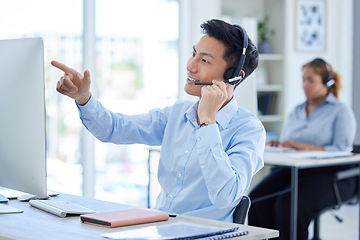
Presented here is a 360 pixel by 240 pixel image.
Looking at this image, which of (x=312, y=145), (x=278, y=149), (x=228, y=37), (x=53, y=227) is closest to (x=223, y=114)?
(x=228, y=37)

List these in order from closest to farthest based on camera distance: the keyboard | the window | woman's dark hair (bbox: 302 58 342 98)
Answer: the keyboard → woman's dark hair (bbox: 302 58 342 98) → the window

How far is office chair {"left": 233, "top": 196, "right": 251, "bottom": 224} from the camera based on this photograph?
1.82m

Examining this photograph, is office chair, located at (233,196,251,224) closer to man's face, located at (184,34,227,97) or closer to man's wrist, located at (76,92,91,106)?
man's face, located at (184,34,227,97)

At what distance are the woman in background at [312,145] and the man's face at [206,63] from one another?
5.26 ft

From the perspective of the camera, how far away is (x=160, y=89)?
4.97 m

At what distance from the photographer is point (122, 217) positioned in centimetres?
152

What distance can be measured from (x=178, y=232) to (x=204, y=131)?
0.43 m

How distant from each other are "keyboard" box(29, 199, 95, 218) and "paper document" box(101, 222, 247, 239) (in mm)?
273

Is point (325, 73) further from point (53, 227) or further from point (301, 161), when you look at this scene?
point (53, 227)

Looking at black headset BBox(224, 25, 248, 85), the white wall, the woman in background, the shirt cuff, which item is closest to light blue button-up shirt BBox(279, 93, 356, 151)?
the woman in background

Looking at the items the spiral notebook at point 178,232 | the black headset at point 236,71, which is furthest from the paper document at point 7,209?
the black headset at point 236,71

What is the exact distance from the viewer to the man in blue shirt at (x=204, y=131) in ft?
5.64

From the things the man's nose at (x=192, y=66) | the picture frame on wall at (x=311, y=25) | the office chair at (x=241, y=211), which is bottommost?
the office chair at (x=241, y=211)

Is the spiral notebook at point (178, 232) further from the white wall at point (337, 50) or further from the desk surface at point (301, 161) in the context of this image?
the white wall at point (337, 50)
